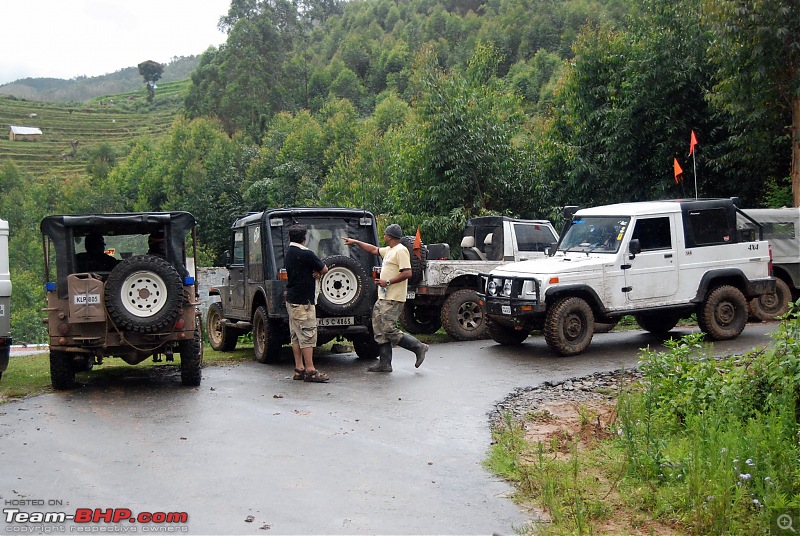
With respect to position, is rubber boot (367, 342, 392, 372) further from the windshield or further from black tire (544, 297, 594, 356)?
the windshield

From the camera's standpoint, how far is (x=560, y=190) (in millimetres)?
24203

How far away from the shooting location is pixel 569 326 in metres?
12.9

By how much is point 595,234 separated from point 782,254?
615cm

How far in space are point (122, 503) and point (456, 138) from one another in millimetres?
17884

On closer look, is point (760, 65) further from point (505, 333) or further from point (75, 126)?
point (75, 126)

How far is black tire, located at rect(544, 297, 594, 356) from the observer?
12.7m

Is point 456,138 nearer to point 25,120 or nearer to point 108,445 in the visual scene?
point 108,445

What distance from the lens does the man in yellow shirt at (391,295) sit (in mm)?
11219

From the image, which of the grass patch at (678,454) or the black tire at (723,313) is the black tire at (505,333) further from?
the grass patch at (678,454)

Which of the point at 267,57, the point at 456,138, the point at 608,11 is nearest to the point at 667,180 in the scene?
the point at 456,138

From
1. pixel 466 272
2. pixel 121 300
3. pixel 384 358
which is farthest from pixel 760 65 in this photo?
pixel 121 300

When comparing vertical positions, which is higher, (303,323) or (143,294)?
(143,294)

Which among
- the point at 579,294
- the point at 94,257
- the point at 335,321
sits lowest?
the point at 335,321

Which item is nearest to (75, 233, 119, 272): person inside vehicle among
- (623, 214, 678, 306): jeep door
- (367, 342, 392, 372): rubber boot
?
(367, 342, 392, 372): rubber boot
